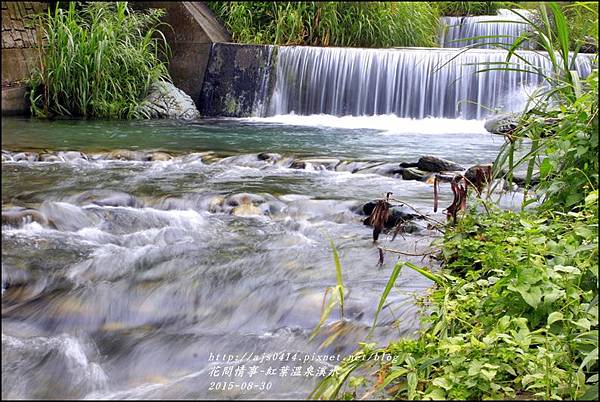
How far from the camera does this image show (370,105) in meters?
9.70

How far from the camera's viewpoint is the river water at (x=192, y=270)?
2.32 metres

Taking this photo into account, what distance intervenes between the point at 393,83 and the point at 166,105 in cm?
298

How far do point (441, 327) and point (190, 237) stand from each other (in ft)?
6.53

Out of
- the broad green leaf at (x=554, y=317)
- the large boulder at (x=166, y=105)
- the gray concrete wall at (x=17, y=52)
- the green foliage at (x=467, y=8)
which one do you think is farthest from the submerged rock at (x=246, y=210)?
the green foliage at (x=467, y=8)

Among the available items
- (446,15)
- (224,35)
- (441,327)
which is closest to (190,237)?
(441,327)

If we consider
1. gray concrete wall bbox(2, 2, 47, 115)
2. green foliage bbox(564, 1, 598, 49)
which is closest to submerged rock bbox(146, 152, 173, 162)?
gray concrete wall bbox(2, 2, 47, 115)

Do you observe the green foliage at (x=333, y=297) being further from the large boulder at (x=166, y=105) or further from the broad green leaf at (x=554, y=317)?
the large boulder at (x=166, y=105)

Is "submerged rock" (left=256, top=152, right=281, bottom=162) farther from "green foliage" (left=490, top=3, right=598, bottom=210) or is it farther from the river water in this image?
"green foliage" (left=490, top=3, right=598, bottom=210)

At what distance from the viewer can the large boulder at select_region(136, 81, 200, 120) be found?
945 centimetres

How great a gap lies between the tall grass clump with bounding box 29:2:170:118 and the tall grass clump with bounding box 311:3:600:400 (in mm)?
7000

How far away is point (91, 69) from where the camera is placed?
899 centimetres

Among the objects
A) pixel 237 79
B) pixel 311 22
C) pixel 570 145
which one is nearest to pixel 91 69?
pixel 237 79

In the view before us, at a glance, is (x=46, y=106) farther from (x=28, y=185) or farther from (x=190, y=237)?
(x=190, y=237)

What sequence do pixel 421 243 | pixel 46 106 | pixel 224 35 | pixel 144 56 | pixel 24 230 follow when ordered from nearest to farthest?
pixel 421 243, pixel 24 230, pixel 46 106, pixel 144 56, pixel 224 35
